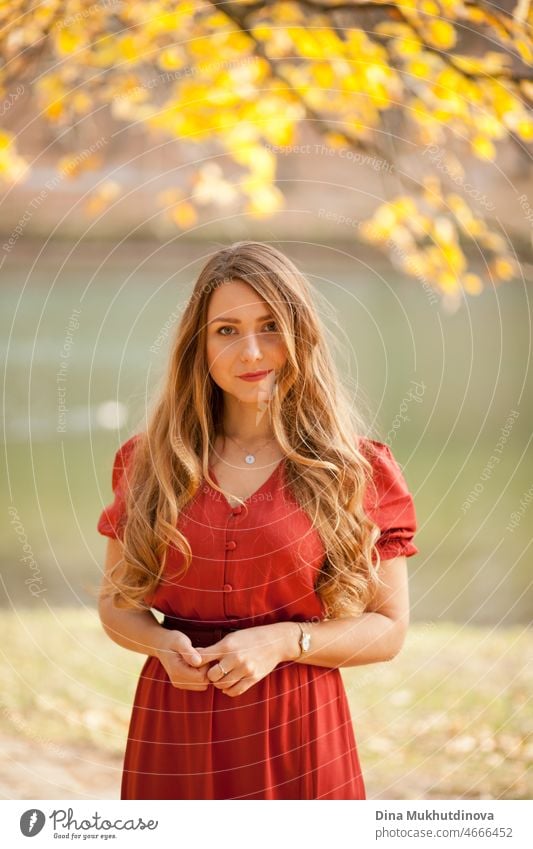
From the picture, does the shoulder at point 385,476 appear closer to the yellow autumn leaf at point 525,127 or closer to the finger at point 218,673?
the finger at point 218,673

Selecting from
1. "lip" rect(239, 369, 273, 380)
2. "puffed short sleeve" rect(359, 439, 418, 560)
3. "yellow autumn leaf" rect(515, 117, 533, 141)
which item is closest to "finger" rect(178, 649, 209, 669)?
"puffed short sleeve" rect(359, 439, 418, 560)

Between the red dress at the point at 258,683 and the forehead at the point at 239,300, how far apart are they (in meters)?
0.27

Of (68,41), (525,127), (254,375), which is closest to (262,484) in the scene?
(254,375)

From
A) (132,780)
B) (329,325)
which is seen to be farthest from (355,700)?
(132,780)

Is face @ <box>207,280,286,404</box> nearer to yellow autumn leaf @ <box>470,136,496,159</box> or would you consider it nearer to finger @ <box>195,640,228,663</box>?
finger @ <box>195,640,228,663</box>

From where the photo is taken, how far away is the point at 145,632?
160 cm

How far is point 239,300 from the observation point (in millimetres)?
1550

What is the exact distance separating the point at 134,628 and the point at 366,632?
40 cm

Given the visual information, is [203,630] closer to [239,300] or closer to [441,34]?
[239,300]

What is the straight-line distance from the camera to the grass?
2.64 metres

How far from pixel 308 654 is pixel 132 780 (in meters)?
0.44

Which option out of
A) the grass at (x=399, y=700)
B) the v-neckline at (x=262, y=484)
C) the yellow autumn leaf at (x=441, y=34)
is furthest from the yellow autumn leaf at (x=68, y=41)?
the grass at (x=399, y=700)

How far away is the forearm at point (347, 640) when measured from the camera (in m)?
1.54
